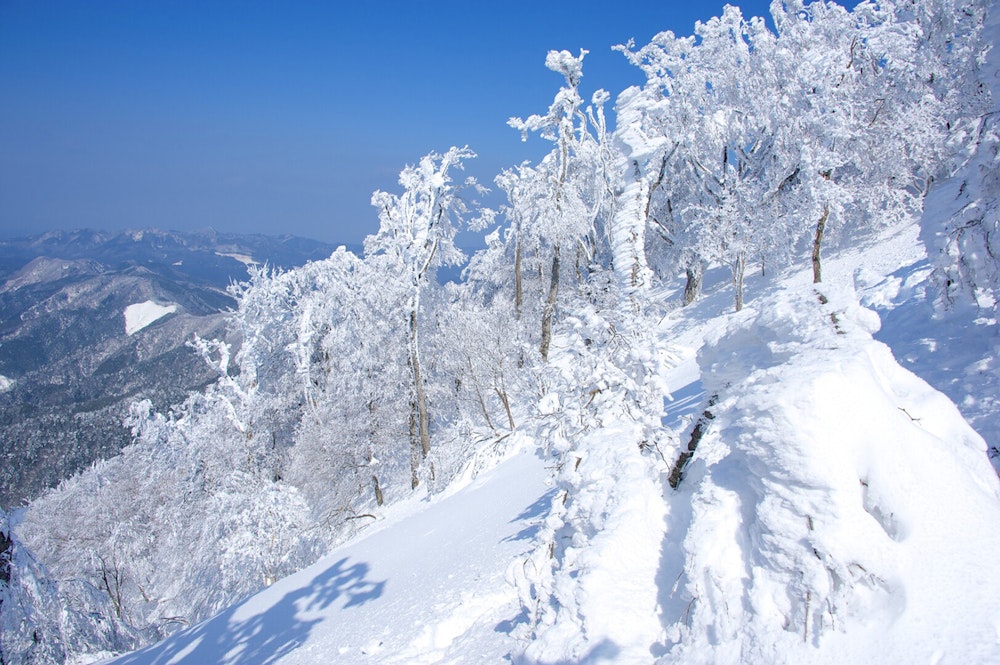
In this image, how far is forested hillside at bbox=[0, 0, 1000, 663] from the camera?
223cm

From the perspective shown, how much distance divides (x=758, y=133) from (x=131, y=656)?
21392 millimetres

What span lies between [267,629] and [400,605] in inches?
65.5

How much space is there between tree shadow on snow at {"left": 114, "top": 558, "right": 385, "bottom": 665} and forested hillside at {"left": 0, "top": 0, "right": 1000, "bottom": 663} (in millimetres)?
359


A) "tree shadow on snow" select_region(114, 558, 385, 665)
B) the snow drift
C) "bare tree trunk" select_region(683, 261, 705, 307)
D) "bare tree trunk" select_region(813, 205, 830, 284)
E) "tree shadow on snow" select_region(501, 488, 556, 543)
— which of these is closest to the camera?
the snow drift

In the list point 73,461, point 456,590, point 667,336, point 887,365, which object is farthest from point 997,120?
point 73,461

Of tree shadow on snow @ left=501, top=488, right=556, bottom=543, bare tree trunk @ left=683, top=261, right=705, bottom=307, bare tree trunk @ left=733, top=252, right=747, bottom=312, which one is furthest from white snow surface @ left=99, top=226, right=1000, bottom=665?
bare tree trunk @ left=683, top=261, right=705, bottom=307

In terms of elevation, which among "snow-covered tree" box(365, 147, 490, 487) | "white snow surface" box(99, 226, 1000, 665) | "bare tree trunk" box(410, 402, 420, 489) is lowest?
"bare tree trunk" box(410, 402, 420, 489)

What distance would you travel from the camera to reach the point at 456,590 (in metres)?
4.02

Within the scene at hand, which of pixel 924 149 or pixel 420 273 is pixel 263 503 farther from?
pixel 924 149

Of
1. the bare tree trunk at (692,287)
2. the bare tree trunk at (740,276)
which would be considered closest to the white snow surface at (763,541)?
the bare tree trunk at (740,276)

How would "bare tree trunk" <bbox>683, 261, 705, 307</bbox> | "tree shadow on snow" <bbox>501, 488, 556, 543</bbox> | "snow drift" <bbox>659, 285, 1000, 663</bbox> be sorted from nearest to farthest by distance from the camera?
1. "snow drift" <bbox>659, 285, 1000, 663</bbox>
2. "tree shadow on snow" <bbox>501, 488, 556, 543</bbox>
3. "bare tree trunk" <bbox>683, 261, 705, 307</bbox>

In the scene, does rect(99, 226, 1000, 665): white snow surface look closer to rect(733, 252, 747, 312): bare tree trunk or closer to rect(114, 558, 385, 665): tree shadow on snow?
rect(114, 558, 385, 665): tree shadow on snow

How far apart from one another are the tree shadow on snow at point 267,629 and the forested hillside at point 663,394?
1.18 ft

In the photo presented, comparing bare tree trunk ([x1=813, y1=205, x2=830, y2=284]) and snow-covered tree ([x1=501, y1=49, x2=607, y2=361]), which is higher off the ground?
snow-covered tree ([x1=501, y1=49, x2=607, y2=361])
